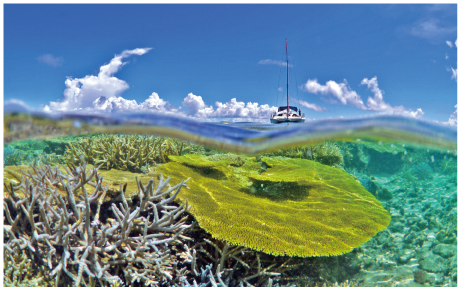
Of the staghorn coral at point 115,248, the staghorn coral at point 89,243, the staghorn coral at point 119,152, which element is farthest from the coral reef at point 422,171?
the staghorn coral at point 119,152

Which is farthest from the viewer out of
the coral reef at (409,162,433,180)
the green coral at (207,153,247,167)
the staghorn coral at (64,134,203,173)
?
the coral reef at (409,162,433,180)

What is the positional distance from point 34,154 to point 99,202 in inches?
220

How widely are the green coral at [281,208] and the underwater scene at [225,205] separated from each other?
0.09 feet

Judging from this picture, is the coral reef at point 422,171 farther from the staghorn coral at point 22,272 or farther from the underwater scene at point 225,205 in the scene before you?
the staghorn coral at point 22,272

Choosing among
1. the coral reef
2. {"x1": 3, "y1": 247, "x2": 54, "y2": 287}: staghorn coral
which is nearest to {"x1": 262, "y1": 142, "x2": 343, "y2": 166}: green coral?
the coral reef

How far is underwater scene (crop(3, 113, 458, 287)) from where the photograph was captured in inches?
124

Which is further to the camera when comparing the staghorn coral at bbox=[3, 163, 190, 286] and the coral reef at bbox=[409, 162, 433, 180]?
the coral reef at bbox=[409, 162, 433, 180]

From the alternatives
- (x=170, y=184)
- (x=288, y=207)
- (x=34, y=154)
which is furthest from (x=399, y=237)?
(x=34, y=154)

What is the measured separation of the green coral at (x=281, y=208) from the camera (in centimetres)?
350

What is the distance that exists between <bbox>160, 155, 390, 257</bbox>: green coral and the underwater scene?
27 mm

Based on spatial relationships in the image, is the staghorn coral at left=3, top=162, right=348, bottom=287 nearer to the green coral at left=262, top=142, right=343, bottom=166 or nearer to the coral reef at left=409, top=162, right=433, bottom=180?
the green coral at left=262, top=142, right=343, bottom=166

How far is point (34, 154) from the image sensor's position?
279 inches

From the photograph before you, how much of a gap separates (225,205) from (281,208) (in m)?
1.22

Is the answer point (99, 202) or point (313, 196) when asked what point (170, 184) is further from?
point (313, 196)
